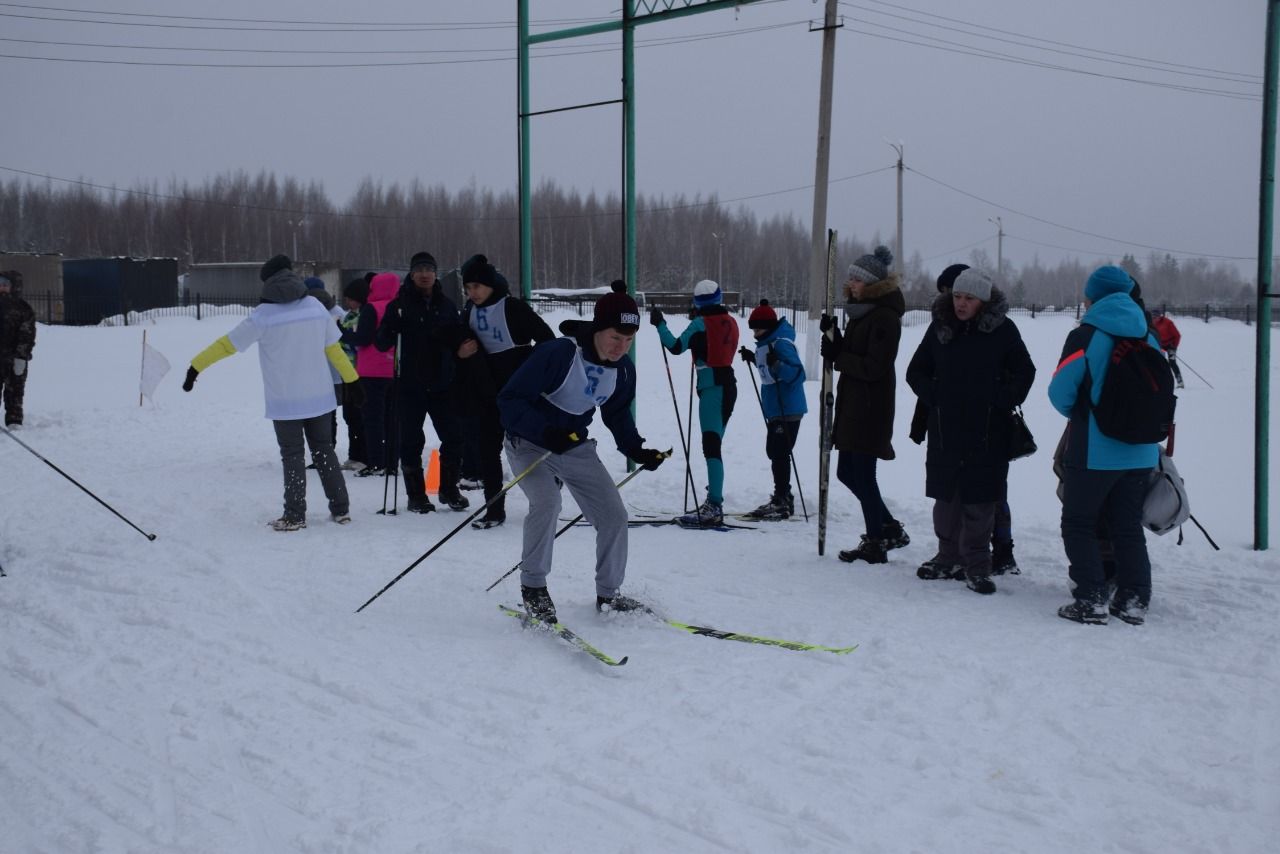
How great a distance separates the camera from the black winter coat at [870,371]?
19.4 ft

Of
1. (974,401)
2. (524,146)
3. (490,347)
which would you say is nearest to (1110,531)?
(974,401)

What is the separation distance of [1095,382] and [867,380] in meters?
1.48

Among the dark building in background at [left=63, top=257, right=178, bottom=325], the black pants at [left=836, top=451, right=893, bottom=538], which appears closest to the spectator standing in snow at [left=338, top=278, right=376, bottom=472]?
the black pants at [left=836, top=451, right=893, bottom=538]

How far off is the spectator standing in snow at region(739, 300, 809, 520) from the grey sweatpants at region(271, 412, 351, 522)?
3187 millimetres

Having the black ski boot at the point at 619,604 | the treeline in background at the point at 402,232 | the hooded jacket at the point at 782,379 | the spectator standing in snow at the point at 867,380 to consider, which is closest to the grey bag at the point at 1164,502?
the spectator standing in snow at the point at 867,380

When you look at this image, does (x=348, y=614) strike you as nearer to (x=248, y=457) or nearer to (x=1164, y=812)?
(x=1164, y=812)

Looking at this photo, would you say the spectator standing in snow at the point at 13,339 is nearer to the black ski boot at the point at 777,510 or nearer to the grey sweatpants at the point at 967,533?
the black ski boot at the point at 777,510

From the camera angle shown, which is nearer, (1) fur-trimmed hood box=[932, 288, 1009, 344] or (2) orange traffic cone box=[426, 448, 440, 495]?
(1) fur-trimmed hood box=[932, 288, 1009, 344]

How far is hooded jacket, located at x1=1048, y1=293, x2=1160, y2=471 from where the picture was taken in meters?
4.69

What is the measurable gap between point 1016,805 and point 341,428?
11220 mm

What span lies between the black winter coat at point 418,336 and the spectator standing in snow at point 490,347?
444mm

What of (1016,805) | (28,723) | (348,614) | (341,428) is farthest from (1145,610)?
(341,428)

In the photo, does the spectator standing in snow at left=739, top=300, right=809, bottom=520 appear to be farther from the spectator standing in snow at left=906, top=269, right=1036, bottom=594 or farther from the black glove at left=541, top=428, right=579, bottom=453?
the black glove at left=541, top=428, right=579, bottom=453

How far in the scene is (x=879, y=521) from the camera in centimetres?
615
